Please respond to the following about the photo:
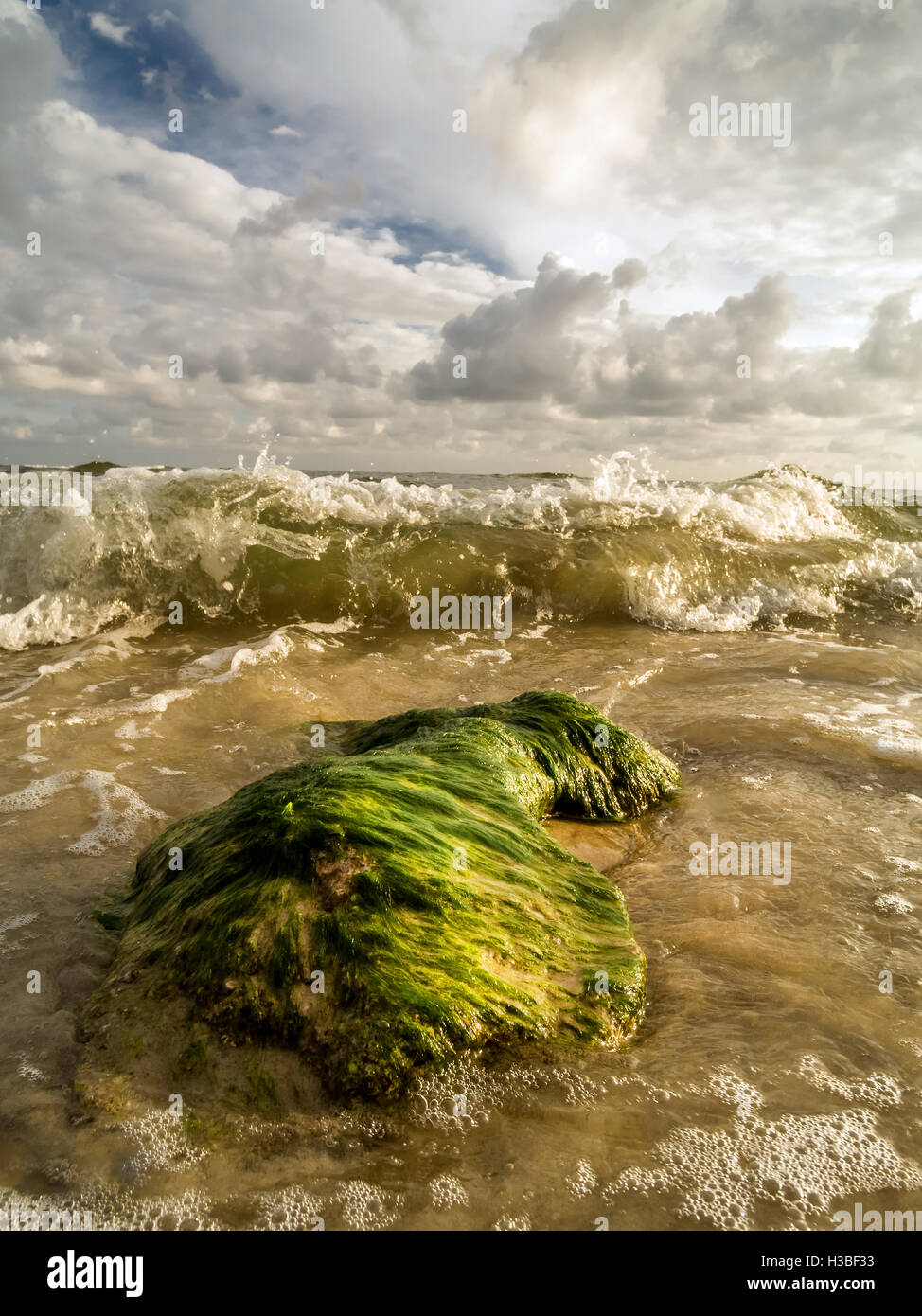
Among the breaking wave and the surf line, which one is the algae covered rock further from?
the breaking wave

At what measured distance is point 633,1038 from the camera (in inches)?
99.7

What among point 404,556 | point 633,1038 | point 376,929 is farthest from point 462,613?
point 633,1038

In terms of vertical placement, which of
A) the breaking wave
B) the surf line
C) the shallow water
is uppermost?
the breaking wave

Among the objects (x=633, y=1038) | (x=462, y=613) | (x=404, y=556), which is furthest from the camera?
(x=404, y=556)

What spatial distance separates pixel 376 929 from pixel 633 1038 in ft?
3.06

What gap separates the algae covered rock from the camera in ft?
7.69

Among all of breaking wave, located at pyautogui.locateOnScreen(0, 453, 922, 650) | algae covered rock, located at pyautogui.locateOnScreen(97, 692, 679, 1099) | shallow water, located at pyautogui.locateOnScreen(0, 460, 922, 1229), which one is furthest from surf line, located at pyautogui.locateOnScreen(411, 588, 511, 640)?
algae covered rock, located at pyautogui.locateOnScreen(97, 692, 679, 1099)

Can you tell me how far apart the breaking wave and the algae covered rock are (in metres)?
6.52

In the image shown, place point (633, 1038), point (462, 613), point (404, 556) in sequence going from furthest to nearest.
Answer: point (404, 556), point (462, 613), point (633, 1038)

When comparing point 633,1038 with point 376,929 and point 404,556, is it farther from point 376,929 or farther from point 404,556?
point 404,556

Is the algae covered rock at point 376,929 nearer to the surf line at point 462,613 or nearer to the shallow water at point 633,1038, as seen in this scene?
the shallow water at point 633,1038

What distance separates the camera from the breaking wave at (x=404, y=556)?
9445 mm

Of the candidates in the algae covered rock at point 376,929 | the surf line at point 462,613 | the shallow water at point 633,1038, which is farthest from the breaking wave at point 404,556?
the algae covered rock at point 376,929

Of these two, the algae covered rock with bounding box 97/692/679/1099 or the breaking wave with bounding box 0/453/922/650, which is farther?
the breaking wave with bounding box 0/453/922/650
